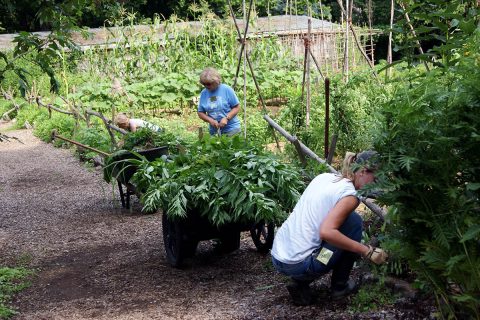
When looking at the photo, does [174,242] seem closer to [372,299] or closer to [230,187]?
[230,187]

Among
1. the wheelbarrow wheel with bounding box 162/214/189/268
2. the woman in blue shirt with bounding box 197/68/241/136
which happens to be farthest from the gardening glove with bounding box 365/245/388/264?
the woman in blue shirt with bounding box 197/68/241/136

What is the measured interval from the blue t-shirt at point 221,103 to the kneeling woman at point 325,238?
4.28 metres

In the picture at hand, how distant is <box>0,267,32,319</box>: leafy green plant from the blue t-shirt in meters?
3.27

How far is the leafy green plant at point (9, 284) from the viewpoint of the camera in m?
5.69

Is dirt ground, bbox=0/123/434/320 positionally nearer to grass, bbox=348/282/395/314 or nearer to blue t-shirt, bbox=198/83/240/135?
grass, bbox=348/282/395/314

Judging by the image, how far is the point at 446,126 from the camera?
354 cm

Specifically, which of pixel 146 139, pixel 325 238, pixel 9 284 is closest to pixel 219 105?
pixel 146 139

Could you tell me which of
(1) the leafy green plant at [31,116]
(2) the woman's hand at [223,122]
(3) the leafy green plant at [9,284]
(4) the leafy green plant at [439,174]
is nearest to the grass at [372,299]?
(4) the leafy green plant at [439,174]

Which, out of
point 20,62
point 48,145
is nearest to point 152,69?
point 48,145

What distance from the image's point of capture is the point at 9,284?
6.49 metres

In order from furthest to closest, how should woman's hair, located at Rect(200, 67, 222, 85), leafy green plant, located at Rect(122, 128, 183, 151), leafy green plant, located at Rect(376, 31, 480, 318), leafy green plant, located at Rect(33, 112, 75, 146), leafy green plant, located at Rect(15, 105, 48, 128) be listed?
1. leafy green plant, located at Rect(15, 105, 48, 128)
2. leafy green plant, located at Rect(33, 112, 75, 146)
3. woman's hair, located at Rect(200, 67, 222, 85)
4. leafy green plant, located at Rect(122, 128, 183, 151)
5. leafy green plant, located at Rect(376, 31, 480, 318)

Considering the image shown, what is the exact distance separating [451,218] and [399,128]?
1.69 feet

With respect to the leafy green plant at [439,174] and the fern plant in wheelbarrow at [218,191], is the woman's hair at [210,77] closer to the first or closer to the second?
the fern plant in wheelbarrow at [218,191]

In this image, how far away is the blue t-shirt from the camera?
9.19 metres
